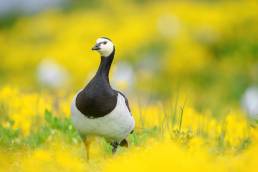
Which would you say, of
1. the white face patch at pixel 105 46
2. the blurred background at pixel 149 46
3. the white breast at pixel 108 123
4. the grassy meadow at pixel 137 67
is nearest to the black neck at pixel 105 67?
the white face patch at pixel 105 46

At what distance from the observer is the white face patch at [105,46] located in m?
8.06

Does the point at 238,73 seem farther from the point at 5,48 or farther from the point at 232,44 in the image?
the point at 5,48

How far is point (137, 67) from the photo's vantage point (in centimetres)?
2172

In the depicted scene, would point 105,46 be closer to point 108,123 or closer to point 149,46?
point 108,123

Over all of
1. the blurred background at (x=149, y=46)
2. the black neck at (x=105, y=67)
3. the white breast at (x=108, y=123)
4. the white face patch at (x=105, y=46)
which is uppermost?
the white face patch at (x=105, y=46)

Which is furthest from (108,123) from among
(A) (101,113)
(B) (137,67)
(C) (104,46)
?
(B) (137,67)

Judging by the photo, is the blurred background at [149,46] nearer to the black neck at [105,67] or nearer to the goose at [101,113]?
the black neck at [105,67]

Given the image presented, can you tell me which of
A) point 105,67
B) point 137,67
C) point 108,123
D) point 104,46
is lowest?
point 137,67

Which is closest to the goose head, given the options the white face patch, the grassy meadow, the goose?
the white face patch

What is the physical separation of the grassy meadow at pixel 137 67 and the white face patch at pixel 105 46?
781mm

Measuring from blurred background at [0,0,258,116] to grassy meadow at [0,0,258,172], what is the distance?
1.1 inches

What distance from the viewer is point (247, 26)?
23.7 m

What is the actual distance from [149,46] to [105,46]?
14733mm

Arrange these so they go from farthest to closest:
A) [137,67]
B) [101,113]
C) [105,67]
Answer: [137,67] → [105,67] → [101,113]
